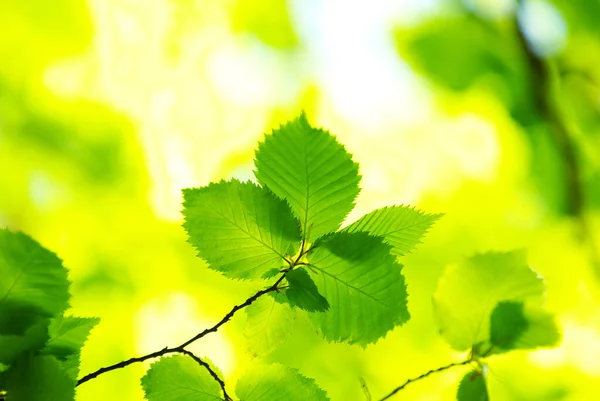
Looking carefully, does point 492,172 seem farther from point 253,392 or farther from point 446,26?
point 253,392

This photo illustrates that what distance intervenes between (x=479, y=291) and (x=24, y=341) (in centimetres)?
31

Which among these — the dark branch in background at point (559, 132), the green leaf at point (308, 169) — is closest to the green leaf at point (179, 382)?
the green leaf at point (308, 169)

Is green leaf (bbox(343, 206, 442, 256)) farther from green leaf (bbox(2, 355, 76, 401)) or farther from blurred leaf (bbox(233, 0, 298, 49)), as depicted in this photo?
blurred leaf (bbox(233, 0, 298, 49))

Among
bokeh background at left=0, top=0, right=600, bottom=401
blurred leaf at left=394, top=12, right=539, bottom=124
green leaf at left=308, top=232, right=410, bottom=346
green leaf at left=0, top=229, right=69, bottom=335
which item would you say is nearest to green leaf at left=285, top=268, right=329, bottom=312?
green leaf at left=308, top=232, right=410, bottom=346

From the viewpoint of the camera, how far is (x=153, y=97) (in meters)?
1.88

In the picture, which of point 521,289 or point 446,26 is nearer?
point 521,289

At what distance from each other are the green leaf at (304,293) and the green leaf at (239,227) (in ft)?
0.08

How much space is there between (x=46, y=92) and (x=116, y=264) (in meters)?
0.68

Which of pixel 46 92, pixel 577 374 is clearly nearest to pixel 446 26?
pixel 577 374

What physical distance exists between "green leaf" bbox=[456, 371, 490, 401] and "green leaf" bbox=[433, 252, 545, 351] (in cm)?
2

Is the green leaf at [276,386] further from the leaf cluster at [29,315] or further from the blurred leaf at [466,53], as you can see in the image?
the blurred leaf at [466,53]

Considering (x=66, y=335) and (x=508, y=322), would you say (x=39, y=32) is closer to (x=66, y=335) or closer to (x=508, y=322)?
(x=66, y=335)

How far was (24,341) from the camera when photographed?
0.89 ft

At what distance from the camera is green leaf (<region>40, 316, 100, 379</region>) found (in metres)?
0.30
